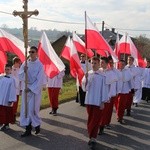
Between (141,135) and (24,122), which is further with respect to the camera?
A: (141,135)

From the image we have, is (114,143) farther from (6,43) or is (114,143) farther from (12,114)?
(6,43)

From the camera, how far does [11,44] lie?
1081cm

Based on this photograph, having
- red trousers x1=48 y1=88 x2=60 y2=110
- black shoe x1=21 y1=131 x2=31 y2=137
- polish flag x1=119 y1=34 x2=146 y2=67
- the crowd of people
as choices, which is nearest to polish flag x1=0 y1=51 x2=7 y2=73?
the crowd of people

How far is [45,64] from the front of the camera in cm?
1080

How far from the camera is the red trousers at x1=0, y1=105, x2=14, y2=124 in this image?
33.0 ft

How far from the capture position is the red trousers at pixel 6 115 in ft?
33.0

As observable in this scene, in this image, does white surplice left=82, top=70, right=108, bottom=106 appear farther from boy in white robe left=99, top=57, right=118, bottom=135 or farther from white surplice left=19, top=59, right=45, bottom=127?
white surplice left=19, top=59, right=45, bottom=127

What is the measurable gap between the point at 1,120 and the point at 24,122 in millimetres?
853

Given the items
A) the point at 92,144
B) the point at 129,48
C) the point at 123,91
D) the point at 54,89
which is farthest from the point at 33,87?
the point at 129,48

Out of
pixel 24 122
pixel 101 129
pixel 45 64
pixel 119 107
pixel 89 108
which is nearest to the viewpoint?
pixel 89 108

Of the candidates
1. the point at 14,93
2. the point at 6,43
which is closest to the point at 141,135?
the point at 14,93

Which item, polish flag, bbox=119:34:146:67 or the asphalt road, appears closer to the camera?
the asphalt road

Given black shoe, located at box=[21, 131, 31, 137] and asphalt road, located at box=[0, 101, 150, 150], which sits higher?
black shoe, located at box=[21, 131, 31, 137]

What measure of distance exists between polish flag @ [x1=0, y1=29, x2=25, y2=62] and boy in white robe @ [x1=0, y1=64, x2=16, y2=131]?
66cm
